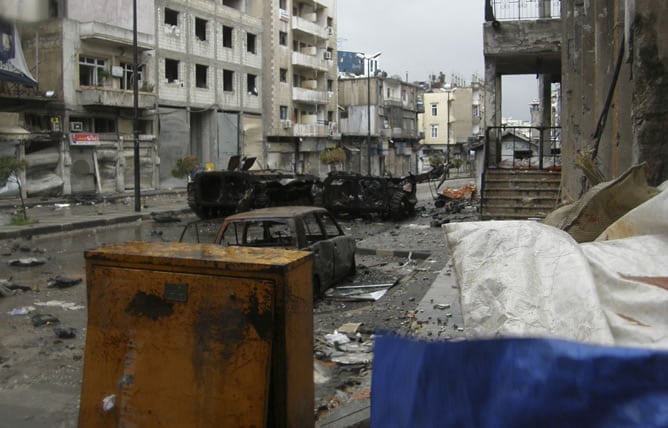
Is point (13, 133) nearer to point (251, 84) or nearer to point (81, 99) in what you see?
point (81, 99)

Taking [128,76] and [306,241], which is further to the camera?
[128,76]

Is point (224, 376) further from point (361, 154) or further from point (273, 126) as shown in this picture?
point (361, 154)

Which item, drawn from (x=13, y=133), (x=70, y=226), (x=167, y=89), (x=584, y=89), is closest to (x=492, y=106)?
(x=584, y=89)

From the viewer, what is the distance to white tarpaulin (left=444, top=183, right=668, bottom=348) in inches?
85.0

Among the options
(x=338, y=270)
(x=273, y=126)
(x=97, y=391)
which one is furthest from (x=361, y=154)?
(x=97, y=391)

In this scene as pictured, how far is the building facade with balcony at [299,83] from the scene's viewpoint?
163 feet

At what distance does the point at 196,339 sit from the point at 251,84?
45632 millimetres

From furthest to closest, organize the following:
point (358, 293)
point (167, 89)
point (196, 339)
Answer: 1. point (167, 89)
2. point (358, 293)
3. point (196, 339)

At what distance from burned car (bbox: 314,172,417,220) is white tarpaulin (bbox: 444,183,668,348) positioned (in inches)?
695

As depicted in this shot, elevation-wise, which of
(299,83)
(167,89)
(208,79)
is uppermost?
(299,83)

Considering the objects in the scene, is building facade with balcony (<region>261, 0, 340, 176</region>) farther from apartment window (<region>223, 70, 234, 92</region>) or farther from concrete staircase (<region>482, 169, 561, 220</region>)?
concrete staircase (<region>482, 169, 561, 220</region>)

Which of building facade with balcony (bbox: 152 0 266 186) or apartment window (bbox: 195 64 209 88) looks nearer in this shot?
building facade with balcony (bbox: 152 0 266 186)

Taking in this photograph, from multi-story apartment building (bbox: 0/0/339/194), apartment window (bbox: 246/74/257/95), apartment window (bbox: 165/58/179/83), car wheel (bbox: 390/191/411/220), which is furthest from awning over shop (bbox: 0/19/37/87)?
apartment window (bbox: 246/74/257/95)

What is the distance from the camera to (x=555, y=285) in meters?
2.32
